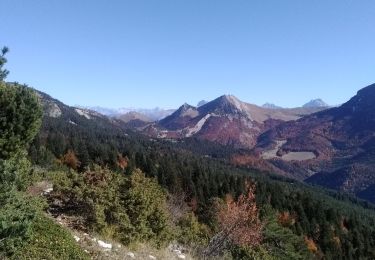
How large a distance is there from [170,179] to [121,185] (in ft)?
379

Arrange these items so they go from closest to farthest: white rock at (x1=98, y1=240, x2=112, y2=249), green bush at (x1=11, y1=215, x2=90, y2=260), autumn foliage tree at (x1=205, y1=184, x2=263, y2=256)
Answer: green bush at (x1=11, y1=215, x2=90, y2=260), white rock at (x1=98, y1=240, x2=112, y2=249), autumn foliage tree at (x1=205, y1=184, x2=263, y2=256)

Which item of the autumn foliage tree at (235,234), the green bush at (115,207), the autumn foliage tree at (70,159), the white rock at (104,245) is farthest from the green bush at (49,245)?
the autumn foliage tree at (70,159)

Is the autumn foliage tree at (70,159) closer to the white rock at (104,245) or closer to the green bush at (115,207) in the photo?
the green bush at (115,207)

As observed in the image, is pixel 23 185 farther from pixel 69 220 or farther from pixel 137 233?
pixel 137 233

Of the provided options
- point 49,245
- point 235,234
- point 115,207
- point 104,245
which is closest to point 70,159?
point 235,234

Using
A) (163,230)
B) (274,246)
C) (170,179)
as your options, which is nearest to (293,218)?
(170,179)

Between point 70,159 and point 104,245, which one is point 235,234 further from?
point 70,159

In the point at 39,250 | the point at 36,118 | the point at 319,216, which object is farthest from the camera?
the point at 319,216

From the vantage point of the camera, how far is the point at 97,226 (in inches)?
813

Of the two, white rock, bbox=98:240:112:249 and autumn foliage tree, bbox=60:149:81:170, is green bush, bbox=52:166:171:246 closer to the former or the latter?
white rock, bbox=98:240:112:249

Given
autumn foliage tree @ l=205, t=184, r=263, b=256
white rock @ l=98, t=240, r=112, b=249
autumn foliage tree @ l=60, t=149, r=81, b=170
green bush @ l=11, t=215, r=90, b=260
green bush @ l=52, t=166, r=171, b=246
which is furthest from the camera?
autumn foliage tree @ l=60, t=149, r=81, b=170

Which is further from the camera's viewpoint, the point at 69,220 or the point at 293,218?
the point at 293,218

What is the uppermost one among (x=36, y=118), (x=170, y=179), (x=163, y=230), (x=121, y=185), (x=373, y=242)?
(x=36, y=118)

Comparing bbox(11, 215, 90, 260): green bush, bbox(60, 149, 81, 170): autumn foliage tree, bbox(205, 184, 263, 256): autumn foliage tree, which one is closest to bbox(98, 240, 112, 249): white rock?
bbox(11, 215, 90, 260): green bush
